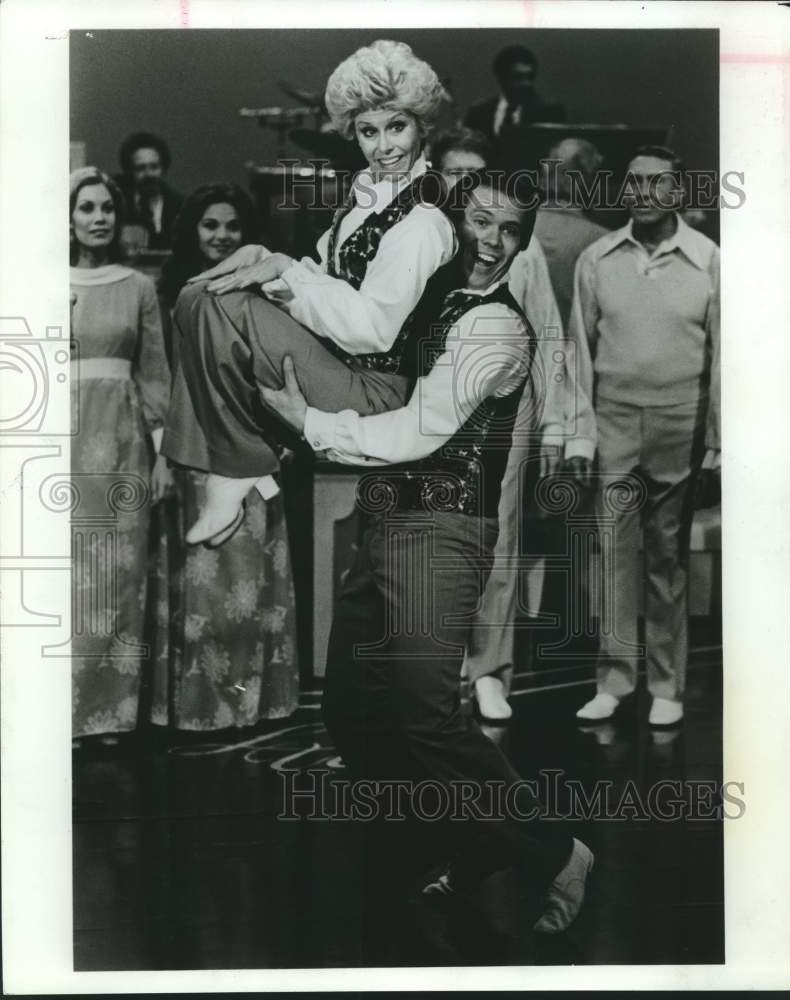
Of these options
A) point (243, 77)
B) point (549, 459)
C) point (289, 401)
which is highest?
point (243, 77)

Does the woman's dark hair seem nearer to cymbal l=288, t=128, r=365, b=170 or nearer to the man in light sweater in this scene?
cymbal l=288, t=128, r=365, b=170

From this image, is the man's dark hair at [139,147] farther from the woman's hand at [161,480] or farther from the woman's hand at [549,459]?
the woman's hand at [549,459]

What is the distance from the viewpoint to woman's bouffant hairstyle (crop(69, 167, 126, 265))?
11.5 ft

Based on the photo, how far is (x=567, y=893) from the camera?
351cm

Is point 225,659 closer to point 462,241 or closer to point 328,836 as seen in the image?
point 328,836

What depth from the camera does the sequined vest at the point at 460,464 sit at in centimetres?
349

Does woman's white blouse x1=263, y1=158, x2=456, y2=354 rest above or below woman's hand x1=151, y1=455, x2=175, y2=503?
above

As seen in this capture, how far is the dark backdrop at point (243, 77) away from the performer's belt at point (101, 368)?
0.52 m

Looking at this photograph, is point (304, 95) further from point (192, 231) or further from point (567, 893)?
point (567, 893)

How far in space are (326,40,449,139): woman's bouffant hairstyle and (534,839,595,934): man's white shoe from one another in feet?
7.04

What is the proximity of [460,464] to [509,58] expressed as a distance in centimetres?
115

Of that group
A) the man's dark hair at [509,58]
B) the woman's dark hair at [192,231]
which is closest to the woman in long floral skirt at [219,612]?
the woman's dark hair at [192,231]

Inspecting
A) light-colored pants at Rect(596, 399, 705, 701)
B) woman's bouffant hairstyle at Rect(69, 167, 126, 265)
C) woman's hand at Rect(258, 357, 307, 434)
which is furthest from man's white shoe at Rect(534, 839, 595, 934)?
woman's bouffant hairstyle at Rect(69, 167, 126, 265)

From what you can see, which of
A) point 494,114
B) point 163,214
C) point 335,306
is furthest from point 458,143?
point 163,214
